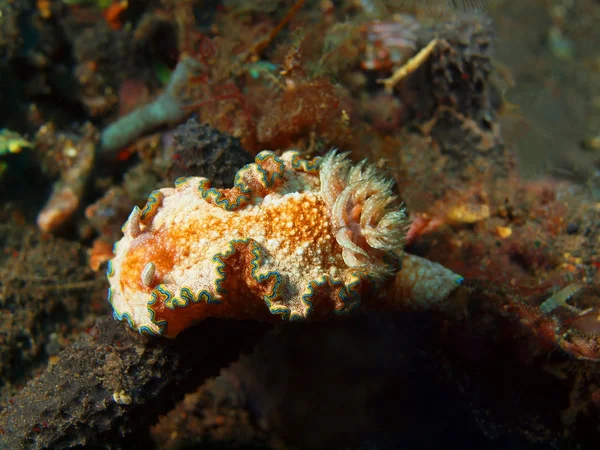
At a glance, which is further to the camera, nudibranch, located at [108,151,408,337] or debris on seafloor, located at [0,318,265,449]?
debris on seafloor, located at [0,318,265,449]

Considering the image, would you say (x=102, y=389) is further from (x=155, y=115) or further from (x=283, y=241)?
(x=155, y=115)

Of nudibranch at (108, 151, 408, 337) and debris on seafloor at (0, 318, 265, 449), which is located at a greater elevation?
nudibranch at (108, 151, 408, 337)

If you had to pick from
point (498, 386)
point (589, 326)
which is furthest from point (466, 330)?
point (589, 326)

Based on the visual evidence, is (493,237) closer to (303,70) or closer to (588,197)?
(588,197)

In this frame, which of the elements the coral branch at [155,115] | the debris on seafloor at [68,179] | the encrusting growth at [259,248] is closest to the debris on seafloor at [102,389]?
the encrusting growth at [259,248]

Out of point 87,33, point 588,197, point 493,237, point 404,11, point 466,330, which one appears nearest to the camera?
point 466,330

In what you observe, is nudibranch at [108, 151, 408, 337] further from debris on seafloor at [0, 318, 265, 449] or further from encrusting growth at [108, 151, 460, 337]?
debris on seafloor at [0, 318, 265, 449]

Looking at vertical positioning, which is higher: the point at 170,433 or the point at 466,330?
the point at 466,330

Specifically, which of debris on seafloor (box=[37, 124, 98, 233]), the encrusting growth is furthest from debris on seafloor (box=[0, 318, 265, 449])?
debris on seafloor (box=[37, 124, 98, 233])

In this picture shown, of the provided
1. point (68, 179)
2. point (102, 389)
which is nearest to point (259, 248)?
point (102, 389)
